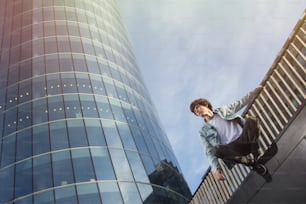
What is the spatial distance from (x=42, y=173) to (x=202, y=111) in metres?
16.1

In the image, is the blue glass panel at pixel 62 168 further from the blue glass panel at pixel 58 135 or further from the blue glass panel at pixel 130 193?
the blue glass panel at pixel 130 193

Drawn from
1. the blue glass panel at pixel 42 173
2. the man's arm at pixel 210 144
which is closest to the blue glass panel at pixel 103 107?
the blue glass panel at pixel 42 173

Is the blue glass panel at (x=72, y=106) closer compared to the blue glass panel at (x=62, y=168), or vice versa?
the blue glass panel at (x=62, y=168)

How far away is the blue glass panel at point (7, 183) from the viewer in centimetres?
1889

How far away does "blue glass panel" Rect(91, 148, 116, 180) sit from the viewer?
1981cm

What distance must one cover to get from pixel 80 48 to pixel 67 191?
15302 millimetres

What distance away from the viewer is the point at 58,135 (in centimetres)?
2175

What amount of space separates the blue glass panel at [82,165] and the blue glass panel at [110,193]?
0.91 m

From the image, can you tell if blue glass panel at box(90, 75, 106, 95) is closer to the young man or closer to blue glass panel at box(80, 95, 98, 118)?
blue glass panel at box(80, 95, 98, 118)

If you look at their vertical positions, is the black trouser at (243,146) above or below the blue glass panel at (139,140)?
above

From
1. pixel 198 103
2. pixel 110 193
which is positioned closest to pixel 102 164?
pixel 110 193

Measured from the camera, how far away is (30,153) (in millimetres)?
20719

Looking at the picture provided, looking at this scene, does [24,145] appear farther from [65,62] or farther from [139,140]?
[65,62]

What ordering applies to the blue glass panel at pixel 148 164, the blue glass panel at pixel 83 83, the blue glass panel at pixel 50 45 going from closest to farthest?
the blue glass panel at pixel 148 164, the blue glass panel at pixel 83 83, the blue glass panel at pixel 50 45
